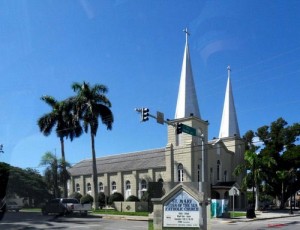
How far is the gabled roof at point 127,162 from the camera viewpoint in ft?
210

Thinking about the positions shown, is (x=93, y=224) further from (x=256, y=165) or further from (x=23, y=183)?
(x=256, y=165)

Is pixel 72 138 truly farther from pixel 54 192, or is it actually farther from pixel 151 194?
pixel 151 194

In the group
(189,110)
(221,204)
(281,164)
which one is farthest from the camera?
(281,164)

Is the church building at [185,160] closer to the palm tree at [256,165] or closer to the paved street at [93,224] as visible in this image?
the palm tree at [256,165]

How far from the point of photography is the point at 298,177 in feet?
209

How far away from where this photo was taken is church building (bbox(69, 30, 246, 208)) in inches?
2222

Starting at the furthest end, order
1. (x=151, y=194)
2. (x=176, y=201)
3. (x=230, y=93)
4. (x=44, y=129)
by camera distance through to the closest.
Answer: (x=230, y=93), (x=151, y=194), (x=44, y=129), (x=176, y=201)

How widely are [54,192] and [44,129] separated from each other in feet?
24.4

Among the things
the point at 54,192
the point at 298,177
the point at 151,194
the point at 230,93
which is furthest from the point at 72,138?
the point at 298,177

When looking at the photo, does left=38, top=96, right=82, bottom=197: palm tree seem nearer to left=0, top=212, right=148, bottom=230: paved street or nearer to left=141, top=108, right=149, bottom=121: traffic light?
left=0, top=212, right=148, bottom=230: paved street

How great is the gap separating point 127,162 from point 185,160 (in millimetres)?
15461

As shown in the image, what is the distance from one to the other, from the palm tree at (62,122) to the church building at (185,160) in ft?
36.8

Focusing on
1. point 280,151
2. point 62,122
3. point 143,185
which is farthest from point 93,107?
point 280,151

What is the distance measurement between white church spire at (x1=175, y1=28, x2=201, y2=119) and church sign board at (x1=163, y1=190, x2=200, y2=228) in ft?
133
